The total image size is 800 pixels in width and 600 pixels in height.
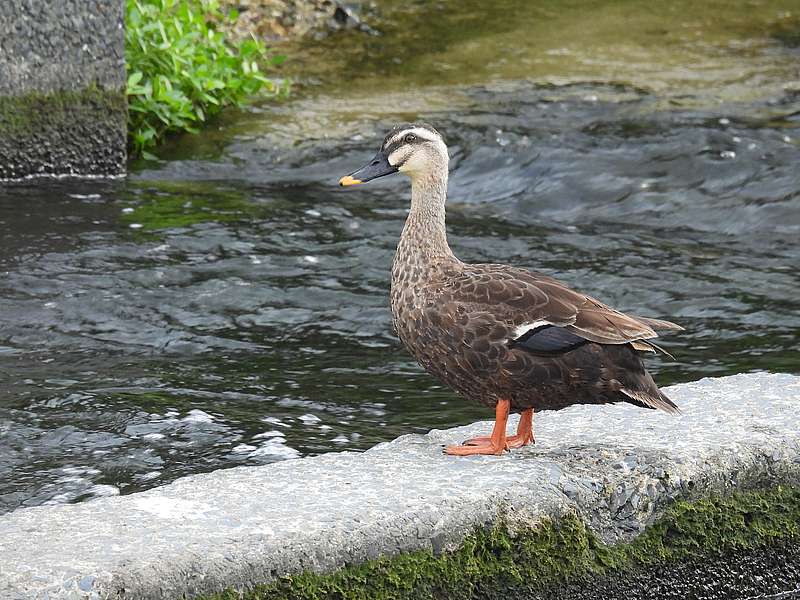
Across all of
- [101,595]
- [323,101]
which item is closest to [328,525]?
[101,595]

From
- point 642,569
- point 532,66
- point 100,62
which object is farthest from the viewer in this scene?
point 532,66

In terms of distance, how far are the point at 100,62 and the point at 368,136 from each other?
2228mm

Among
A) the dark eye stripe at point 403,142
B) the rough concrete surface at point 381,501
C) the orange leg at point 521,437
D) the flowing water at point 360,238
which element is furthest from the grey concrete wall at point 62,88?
the orange leg at point 521,437

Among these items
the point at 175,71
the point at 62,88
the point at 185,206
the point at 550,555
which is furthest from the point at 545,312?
the point at 175,71

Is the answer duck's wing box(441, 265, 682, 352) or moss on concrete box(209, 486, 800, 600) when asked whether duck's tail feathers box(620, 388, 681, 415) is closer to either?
duck's wing box(441, 265, 682, 352)

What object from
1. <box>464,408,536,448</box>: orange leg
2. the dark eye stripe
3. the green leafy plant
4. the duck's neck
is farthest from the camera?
the green leafy plant

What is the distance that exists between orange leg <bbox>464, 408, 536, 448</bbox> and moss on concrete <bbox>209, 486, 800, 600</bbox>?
20.7 inches

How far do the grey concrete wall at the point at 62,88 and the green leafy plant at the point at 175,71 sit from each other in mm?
342

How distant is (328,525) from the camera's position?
12.4 ft

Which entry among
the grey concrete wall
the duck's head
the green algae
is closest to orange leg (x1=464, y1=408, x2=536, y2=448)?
the duck's head

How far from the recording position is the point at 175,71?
10211mm

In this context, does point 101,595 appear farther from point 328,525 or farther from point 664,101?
point 664,101

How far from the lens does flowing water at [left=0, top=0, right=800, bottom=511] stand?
569 cm

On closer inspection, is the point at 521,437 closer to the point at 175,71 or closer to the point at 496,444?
the point at 496,444
